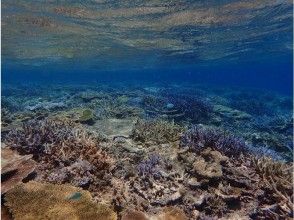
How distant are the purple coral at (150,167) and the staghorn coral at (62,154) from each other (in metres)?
0.71

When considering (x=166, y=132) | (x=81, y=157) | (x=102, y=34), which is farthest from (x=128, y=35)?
(x=81, y=157)

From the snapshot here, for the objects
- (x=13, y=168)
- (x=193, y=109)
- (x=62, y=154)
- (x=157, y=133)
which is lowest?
(x=193, y=109)

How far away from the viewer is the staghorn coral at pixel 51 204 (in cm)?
421

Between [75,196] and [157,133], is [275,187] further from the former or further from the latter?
[75,196]

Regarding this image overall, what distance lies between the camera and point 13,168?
515cm

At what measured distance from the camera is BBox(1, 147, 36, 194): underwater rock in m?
4.75

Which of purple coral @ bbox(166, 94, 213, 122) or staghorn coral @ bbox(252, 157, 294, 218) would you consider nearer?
staghorn coral @ bbox(252, 157, 294, 218)

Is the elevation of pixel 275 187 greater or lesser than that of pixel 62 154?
lesser

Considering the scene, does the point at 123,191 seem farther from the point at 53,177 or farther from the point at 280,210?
the point at 280,210

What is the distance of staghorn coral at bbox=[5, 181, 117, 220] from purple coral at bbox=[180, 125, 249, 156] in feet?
11.3

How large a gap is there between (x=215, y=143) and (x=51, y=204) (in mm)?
4365

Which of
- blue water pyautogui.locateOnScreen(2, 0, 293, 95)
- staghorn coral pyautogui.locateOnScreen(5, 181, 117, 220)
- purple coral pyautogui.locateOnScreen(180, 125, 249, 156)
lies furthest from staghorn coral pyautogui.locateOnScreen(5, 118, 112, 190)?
blue water pyautogui.locateOnScreen(2, 0, 293, 95)

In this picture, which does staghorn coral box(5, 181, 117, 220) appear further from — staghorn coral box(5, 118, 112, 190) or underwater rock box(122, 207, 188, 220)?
staghorn coral box(5, 118, 112, 190)

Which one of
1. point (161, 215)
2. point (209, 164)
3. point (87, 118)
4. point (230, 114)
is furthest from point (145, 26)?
point (161, 215)
